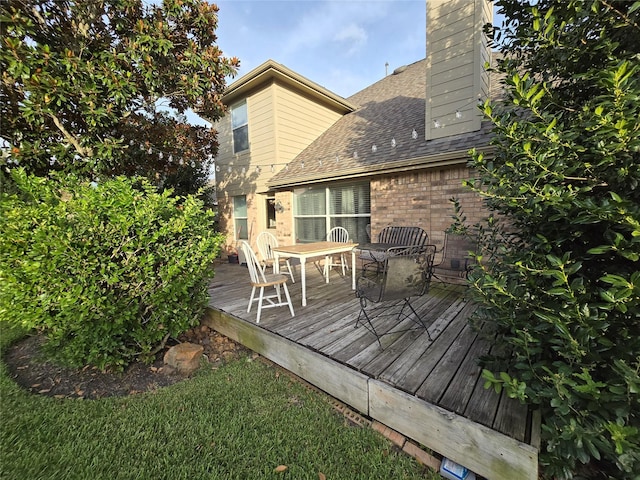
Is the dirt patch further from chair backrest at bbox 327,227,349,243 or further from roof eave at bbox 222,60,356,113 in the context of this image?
roof eave at bbox 222,60,356,113

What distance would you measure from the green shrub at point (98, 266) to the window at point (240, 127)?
5.65 meters

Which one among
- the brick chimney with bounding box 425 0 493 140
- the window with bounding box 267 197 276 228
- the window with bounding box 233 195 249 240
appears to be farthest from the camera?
the window with bounding box 233 195 249 240

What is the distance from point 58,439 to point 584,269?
3.63 m

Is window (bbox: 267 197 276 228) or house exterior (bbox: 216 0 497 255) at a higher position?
house exterior (bbox: 216 0 497 255)

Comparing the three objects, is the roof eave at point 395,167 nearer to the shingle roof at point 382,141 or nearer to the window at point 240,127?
the shingle roof at point 382,141

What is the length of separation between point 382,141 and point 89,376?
21.1 feet

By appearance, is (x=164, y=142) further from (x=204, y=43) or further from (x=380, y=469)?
(x=380, y=469)

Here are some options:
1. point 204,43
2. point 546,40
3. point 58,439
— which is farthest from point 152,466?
point 204,43

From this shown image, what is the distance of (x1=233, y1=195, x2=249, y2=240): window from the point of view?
8453 millimetres

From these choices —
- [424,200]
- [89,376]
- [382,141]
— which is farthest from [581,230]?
[382,141]

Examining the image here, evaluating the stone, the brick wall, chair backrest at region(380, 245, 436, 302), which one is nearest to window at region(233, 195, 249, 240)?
the brick wall

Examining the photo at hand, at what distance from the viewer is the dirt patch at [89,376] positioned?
2.54 meters

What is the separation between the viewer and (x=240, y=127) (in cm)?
806

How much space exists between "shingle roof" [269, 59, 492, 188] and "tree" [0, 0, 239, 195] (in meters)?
2.78
